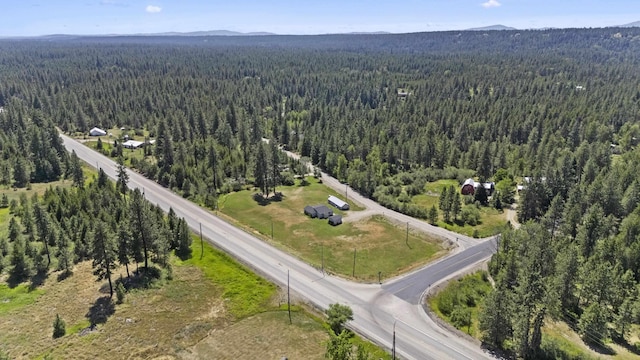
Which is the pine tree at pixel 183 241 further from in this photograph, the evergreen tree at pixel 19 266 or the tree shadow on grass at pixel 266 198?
the tree shadow on grass at pixel 266 198

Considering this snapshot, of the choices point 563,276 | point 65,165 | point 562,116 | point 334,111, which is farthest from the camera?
point 334,111

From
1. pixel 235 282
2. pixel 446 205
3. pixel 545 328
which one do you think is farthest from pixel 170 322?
pixel 446 205

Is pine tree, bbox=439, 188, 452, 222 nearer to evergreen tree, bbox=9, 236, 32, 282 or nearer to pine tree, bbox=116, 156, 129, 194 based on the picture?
pine tree, bbox=116, 156, 129, 194

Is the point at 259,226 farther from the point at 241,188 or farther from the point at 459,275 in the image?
the point at 459,275

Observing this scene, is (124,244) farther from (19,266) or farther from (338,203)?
(338,203)

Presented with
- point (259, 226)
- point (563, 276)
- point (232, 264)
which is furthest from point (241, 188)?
point (563, 276)

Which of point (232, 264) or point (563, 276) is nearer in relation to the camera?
point (563, 276)

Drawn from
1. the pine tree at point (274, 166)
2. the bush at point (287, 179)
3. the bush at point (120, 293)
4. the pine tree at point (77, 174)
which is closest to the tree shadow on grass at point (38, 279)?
the bush at point (120, 293)
